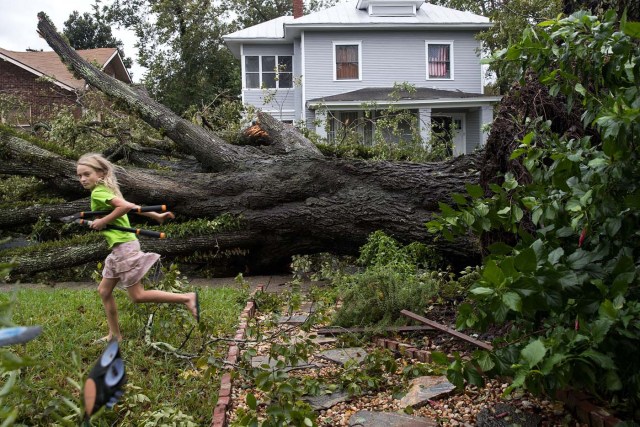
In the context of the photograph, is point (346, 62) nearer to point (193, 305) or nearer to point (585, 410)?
point (193, 305)

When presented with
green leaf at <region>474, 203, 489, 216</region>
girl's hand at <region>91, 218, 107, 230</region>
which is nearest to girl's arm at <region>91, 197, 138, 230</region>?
girl's hand at <region>91, 218, 107, 230</region>

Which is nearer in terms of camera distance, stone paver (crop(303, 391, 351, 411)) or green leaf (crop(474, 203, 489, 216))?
green leaf (crop(474, 203, 489, 216))

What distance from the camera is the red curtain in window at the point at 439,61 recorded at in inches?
949

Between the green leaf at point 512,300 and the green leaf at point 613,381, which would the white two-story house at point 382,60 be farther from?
the green leaf at point 512,300

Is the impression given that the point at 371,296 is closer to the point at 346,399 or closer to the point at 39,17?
the point at 346,399

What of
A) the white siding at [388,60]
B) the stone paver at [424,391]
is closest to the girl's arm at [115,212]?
the stone paver at [424,391]

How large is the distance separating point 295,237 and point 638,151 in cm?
734

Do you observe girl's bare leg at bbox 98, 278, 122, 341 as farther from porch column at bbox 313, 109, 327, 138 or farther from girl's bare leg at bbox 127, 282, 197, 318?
→ porch column at bbox 313, 109, 327, 138

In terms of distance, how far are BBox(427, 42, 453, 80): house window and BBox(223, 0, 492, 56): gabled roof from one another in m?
0.83

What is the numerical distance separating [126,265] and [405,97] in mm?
18958

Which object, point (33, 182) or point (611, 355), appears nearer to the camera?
point (611, 355)

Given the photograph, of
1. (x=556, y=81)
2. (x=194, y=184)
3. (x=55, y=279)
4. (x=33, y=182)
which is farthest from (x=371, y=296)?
(x=33, y=182)

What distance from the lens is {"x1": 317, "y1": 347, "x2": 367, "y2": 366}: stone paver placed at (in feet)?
15.9

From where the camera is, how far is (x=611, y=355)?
241cm
